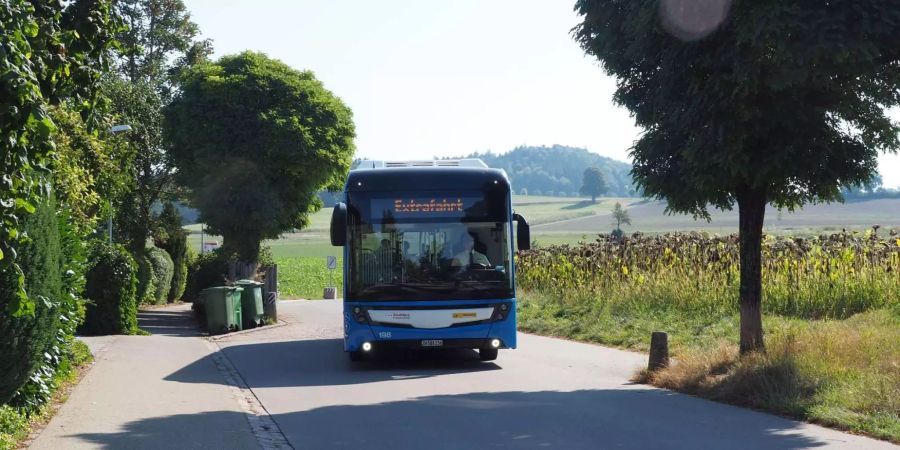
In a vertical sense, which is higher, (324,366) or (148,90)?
(148,90)

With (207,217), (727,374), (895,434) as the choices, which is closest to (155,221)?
(207,217)

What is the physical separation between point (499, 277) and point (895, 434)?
25.9ft

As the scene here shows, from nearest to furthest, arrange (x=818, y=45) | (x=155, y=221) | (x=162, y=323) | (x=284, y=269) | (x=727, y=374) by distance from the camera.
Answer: (x=818, y=45)
(x=727, y=374)
(x=162, y=323)
(x=155, y=221)
(x=284, y=269)

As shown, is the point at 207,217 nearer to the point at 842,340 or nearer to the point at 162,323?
the point at 162,323

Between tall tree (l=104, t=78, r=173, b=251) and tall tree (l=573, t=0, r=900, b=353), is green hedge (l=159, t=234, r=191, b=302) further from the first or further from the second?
tall tree (l=573, t=0, r=900, b=353)

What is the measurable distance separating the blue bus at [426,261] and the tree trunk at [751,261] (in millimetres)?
3570

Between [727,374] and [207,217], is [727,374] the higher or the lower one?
the lower one

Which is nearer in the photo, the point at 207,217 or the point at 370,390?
the point at 370,390

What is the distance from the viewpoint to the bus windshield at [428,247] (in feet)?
55.1

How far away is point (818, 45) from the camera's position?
458 inches

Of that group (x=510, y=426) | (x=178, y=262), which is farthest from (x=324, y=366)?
(x=178, y=262)

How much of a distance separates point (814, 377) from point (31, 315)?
805cm

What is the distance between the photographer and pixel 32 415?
36.5ft

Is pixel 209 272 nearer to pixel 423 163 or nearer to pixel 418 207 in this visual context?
pixel 423 163
